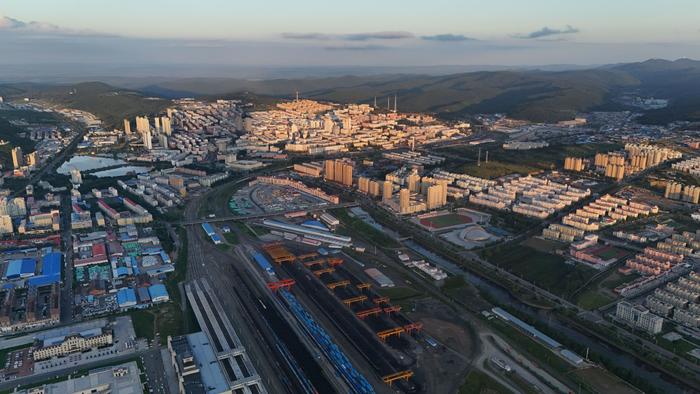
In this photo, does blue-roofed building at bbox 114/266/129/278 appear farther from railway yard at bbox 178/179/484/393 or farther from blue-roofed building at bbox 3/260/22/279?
blue-roofed building at bbox 3/260/22/279

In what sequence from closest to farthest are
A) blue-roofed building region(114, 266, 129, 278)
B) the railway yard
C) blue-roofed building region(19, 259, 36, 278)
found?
the railway yard → blue-roofed building region(19, 259, 36, 278) → blue-roofed building region(114, 266, 129, 278)

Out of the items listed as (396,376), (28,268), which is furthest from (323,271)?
(28,268)

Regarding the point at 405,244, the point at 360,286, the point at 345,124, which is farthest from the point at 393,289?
the point at 345,124

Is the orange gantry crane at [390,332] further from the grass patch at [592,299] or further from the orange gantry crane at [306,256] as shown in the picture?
the grass patch at [592,299]

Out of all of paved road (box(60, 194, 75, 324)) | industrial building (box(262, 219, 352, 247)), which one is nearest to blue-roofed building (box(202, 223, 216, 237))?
industrial building (box(262, 219, 352, 247))

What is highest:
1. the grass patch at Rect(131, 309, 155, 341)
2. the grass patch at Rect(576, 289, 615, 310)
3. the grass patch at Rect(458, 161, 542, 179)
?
the grass patch at Rect(458, 161, 542, 179)

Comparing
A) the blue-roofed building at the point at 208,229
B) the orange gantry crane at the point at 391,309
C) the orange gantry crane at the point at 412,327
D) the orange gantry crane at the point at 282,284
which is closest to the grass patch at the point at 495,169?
the blue-roofed building at the point at 208,229
